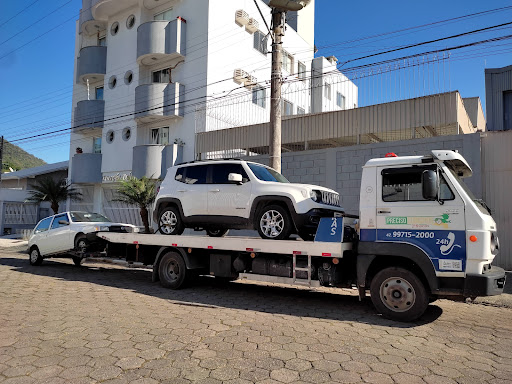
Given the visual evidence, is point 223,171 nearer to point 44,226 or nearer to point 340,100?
point 44,226

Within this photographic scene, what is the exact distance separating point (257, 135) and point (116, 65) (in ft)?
41.2

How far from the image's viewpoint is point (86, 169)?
23.0 metres

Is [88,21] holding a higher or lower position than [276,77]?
higher

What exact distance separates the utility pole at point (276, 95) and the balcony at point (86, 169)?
15.1 m

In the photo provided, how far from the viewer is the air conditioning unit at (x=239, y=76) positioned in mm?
20969

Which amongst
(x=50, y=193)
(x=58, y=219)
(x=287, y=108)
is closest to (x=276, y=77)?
(x=58, y=219)

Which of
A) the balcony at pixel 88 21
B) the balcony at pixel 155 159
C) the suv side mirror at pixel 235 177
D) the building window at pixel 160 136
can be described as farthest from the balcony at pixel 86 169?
the suv side mirror at pixel 235 177

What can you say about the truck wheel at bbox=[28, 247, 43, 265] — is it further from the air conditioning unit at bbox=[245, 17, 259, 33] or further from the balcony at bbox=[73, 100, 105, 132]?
the air conditioning unit at bbox=[245, 17, 259, 33]

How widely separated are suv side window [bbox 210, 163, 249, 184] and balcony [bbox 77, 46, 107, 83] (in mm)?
18656

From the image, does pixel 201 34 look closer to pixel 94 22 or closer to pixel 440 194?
pixel 94 22

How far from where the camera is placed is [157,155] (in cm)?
1941

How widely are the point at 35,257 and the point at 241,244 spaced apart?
837 cm

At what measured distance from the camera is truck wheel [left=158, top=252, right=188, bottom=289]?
27.6ft

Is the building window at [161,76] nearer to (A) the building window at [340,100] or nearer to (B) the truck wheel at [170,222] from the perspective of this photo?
(A) the building window at [340,100]
